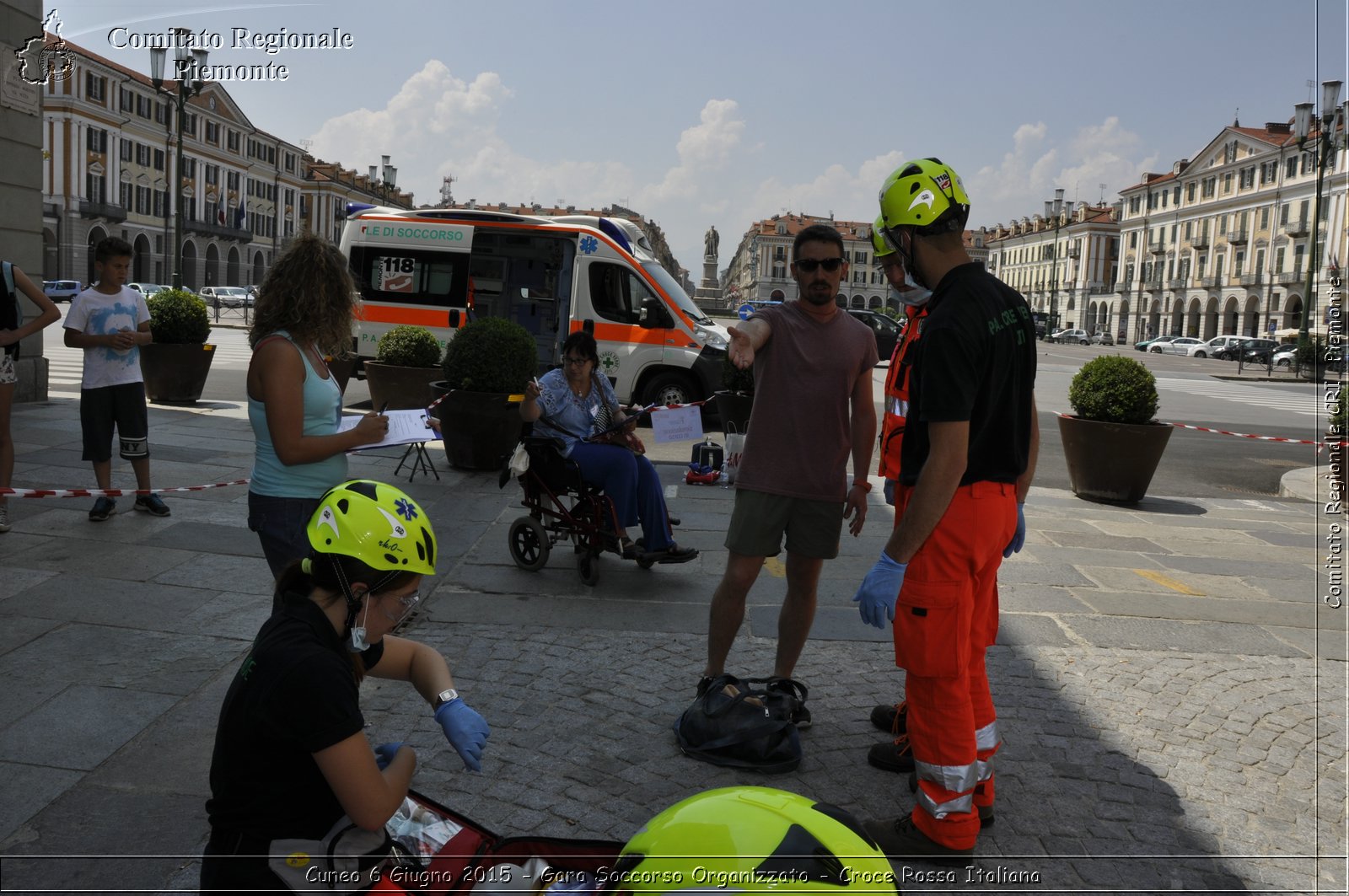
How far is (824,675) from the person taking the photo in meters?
4.79

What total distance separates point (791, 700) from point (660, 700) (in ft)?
2.09

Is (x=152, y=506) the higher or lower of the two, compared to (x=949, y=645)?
lower

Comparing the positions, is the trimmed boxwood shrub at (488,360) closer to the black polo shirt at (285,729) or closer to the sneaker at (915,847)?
the sneaker at (915,847)

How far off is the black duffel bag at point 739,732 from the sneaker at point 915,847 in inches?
25.2

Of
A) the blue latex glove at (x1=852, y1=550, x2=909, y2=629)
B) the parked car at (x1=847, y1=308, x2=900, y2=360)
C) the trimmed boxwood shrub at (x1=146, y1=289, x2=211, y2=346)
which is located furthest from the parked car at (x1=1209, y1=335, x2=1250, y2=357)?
the blue latex glove at (x1=852, y1=550, x2=909, y2=629)

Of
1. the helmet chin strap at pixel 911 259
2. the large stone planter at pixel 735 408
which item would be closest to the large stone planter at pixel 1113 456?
the large stone planter at pixel 735 408

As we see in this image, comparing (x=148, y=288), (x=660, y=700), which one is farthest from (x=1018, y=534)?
(x=148, y=288)

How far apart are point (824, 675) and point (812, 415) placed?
141cm

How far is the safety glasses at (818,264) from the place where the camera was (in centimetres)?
396

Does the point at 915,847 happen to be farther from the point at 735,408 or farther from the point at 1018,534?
the point at 735,408

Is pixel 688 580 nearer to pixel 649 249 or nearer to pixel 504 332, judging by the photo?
pixel 504 332

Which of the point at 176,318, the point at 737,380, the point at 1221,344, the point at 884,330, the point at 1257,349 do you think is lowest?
the point at 737,380

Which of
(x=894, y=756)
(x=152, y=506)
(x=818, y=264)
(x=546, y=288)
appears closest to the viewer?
(x=894, y=756)

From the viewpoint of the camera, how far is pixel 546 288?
15.2 metres
